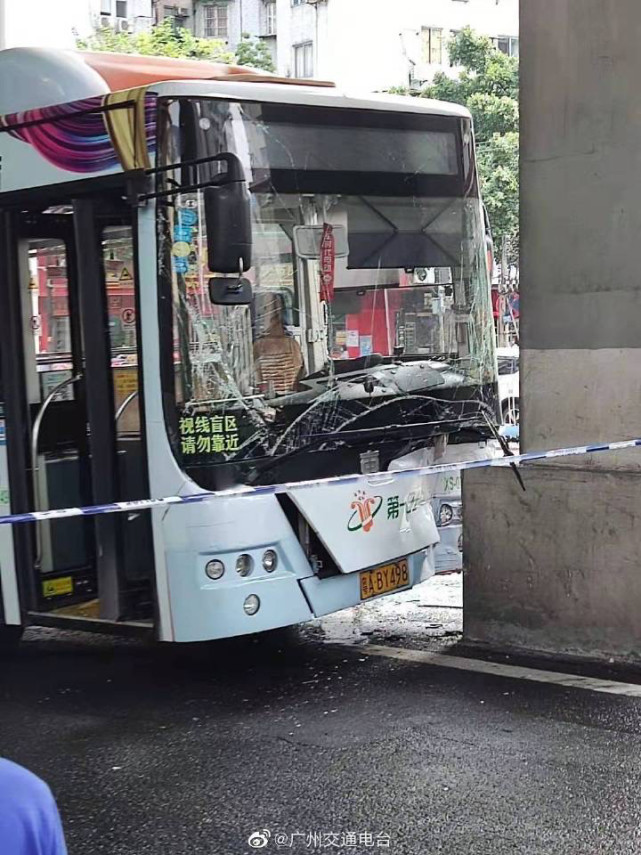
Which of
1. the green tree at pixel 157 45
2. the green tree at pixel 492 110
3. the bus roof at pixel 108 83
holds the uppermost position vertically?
the green tree at pixel 157 45

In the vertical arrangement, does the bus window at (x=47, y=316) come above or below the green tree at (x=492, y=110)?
below

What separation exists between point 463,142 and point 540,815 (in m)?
3.58

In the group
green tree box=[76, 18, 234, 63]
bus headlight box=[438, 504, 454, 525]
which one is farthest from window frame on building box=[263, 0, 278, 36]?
bus headlight box=[438, 504, 454, 525]

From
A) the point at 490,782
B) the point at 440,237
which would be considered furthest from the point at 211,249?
the point at 490,782

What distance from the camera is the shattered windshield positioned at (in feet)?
17.3

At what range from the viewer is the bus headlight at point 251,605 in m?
5.35

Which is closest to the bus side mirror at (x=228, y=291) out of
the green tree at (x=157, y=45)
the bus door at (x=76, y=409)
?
the bus door at (x=76, y=409)

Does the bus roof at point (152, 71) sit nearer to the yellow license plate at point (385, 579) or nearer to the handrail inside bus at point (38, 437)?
the handrail inside bus at point (38, 437)

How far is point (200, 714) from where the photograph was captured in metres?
5.46

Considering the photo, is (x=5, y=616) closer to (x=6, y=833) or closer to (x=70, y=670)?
(x=70, y=670)

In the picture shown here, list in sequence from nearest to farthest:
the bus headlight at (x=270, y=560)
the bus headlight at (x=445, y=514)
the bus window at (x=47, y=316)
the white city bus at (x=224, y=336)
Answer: the white city bus at (x=224, y=336)
the bus headlight at (x=270, y=560)
the bus window at (x=47, y=316)
the bus headlight at (x=445, y=514)

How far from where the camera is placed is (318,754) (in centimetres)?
484

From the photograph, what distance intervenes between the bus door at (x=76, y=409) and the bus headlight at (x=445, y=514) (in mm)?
1708

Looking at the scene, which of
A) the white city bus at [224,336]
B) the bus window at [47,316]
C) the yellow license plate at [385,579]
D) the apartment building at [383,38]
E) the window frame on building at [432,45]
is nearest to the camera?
the white city bus at [224,336]
